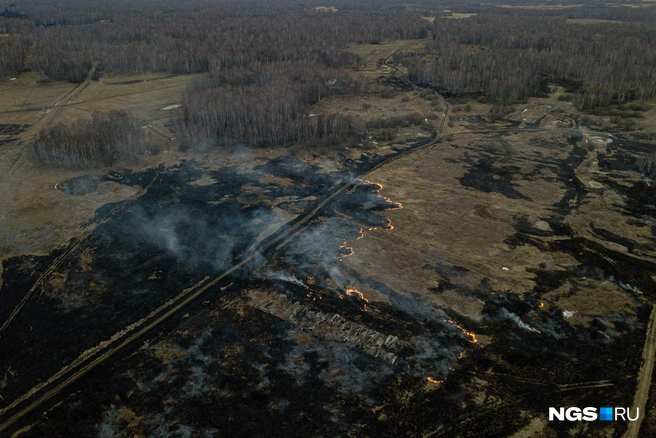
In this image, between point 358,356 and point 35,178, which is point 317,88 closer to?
point 35,178

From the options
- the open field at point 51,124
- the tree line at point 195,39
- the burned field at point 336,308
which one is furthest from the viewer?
the tree line at point 195,39

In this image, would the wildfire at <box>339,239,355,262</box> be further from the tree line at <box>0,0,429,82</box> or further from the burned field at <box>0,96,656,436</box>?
the tree line at <box>0,0,429,82</box>

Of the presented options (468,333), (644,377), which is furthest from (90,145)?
(644,377)

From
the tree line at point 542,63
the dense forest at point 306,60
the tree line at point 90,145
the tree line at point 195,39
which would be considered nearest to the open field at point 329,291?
the tree line at point 90,145

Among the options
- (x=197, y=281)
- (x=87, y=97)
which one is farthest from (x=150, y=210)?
(x=87, y=97)

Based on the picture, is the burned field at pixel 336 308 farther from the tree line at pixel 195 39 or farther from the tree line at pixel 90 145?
the tree line at pixel 195 39

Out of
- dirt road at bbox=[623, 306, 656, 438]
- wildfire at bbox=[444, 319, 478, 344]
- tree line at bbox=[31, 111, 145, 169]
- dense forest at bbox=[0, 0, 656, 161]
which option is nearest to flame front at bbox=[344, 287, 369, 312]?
wildfire at bbox=[444, 319, 478, 344]
